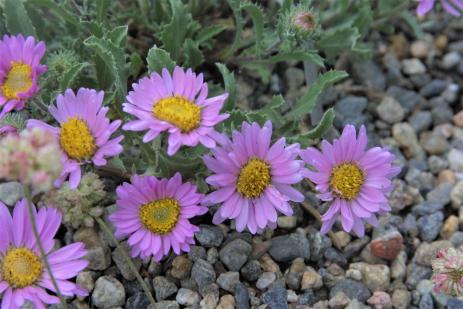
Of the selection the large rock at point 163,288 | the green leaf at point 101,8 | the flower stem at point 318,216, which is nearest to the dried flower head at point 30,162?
the large rock at point 163,288

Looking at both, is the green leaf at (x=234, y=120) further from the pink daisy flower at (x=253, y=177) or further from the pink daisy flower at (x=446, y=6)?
the pink daisy flower at (x=446, y=6)

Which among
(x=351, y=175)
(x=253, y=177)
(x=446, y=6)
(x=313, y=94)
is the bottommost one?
(x=253, y=177)

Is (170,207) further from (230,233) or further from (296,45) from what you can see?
(296,45)

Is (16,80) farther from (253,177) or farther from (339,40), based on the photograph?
Answer: (339,40)

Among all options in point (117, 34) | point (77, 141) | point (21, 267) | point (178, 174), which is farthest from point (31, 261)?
point (117, 34)

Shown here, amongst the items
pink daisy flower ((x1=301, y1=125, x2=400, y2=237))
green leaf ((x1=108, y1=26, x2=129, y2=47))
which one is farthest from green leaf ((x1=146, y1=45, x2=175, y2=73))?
pink daisy flower ((x1=301, y1=125, x2=400, y2=237))
